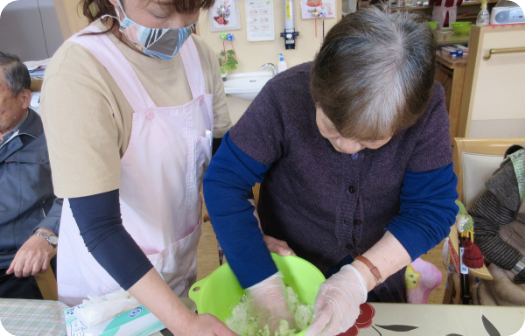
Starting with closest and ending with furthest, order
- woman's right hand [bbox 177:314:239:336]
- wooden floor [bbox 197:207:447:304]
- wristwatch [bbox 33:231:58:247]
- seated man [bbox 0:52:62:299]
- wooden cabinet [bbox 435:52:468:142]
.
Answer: woman's right hand [bbox 177:314:239:336] → wristwatch [bbox 33:231:58:247] → seated man [bbox 0:52:62:299] → wooden floor [bbox 197:207:447:304] → wooden cabinet [bbox 435:52:468:142]

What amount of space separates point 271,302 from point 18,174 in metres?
1.23

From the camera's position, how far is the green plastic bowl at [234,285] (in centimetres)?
80

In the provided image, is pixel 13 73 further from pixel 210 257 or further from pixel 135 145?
pixel 210 257

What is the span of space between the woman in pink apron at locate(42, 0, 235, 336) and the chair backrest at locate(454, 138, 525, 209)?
39.3 inches

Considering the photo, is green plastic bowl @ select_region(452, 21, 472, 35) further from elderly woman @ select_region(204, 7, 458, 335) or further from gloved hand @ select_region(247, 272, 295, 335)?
gloved hand @ select_region(247, 272, 295, 335)

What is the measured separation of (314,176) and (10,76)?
4.22 feet

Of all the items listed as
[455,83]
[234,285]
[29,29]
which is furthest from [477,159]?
[29,29]

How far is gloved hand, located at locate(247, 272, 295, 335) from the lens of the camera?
843 mm

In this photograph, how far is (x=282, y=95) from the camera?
86cm

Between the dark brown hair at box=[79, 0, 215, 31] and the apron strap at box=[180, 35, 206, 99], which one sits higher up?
the dark brown hair at box=[79, 0, 215, 31]

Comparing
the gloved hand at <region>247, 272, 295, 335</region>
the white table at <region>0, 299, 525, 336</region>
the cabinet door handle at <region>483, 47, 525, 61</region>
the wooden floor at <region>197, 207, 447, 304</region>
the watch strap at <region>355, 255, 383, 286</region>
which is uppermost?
the cabinet door handle at <region>483, 47, 525, 61</region>

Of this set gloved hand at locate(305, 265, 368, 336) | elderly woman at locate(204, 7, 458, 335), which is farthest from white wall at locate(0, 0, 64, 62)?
gloved hand at locate(305, 265, 368, 336)

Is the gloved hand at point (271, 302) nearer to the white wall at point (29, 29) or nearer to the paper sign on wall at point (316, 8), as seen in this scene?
the paper sign on wall at point (316, 8)

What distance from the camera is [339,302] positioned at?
0.77 metres
